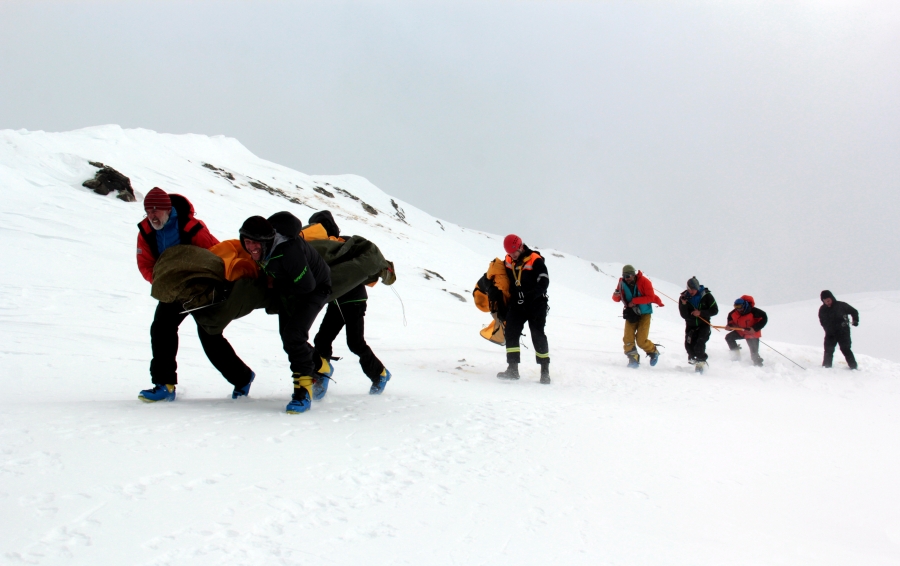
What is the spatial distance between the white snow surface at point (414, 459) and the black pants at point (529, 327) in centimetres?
44

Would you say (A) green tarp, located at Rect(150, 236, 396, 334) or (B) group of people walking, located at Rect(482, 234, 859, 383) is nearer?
(A) green tarp, located at Rect(150, 236, 396, 334)

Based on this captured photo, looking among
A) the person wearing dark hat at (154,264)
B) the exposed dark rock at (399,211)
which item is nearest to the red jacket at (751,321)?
the person wearing dark hat at (154,264)

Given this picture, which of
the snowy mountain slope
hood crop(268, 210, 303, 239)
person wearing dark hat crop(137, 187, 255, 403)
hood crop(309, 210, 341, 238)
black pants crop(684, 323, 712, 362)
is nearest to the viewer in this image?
hood crop(268, 210, 303, 239)

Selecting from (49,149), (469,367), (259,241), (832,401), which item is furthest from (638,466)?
(49,149)

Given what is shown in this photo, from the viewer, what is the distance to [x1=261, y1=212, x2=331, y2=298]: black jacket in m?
3.90

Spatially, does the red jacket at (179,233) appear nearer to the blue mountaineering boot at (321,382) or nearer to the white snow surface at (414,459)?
the white snow surface at (414,459)

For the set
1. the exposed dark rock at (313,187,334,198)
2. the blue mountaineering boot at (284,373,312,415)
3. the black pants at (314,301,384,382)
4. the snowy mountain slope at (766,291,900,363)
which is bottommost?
the blue mountaineering boot at (284,373,312,415)

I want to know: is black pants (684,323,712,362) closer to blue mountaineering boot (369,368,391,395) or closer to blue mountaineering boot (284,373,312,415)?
blue mountaineering boot (369,368,391,395)

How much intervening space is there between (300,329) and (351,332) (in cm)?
94

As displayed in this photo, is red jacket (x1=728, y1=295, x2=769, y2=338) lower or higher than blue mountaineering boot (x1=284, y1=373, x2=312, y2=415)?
higher

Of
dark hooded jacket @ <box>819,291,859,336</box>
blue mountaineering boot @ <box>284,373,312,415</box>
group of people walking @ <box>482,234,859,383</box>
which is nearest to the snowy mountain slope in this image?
dark hooded jacket @ <box>819,291,859,336</box>

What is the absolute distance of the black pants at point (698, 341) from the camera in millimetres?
9594

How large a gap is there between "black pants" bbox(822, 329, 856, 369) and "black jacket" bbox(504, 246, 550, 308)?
6583 mm

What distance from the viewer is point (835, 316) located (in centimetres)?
1016
